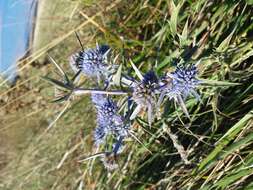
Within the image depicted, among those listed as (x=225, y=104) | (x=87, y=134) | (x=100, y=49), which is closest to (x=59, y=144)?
(x=87, y=134)

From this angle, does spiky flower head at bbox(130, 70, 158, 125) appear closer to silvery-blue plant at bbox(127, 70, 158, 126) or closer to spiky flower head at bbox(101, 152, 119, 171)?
silvery-blue plant at bbox(127, 70, 158, 126)

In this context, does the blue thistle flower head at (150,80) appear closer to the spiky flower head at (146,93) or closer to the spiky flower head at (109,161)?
the spiky flower head at (146,93)

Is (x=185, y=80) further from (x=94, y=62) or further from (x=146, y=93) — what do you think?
(x=94, y=62)

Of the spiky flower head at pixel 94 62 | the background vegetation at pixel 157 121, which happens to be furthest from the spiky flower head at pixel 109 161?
the spiky flower head at pixel 94 62

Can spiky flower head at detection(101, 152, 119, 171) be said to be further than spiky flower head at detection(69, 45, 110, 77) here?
Yes

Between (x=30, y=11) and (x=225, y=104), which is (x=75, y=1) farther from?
(x=225, y=104)

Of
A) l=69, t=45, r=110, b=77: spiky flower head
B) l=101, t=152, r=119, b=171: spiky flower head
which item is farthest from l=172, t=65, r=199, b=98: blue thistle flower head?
l=101, t=152, r=119, b=171: spiky flower head

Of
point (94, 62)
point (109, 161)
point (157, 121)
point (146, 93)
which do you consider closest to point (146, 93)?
point (146, 93)
